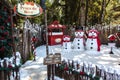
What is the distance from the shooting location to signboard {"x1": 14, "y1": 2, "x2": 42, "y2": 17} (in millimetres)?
→ 8617

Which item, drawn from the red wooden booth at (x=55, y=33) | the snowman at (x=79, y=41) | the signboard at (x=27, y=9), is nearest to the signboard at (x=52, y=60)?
the signboard at (x=27, y=9)

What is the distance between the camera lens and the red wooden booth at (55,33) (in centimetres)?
1752

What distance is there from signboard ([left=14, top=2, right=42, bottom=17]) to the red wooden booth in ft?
27.3

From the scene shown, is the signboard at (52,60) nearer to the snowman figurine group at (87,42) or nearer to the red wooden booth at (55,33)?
the snowman figurine group at (87,42)

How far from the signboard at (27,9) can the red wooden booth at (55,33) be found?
8.32 m

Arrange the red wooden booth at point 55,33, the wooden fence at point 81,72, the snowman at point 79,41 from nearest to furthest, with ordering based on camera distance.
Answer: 1. the wooden fence at point 81,72
2. the snowman at point 79,41
3. the red wooden booth at point 55,33

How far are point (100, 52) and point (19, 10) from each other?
7032 millimetres

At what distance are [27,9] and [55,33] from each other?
9.09m

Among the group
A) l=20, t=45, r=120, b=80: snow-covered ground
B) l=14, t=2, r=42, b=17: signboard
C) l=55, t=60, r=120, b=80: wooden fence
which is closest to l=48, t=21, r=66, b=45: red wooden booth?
l=20, t=45, r=120, b=80: snow-covered ground

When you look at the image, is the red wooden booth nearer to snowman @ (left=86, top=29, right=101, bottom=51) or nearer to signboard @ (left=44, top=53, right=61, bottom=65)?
snowman @ (left=86, top=29, right=101, bottom=51)

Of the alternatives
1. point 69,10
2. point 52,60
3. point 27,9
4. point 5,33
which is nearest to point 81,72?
point 52,60

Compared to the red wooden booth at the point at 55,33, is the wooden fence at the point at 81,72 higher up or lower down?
lower down

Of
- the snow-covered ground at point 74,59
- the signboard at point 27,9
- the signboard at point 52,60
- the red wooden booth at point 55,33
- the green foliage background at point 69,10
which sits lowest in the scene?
the snow-covered ground at point 74,59

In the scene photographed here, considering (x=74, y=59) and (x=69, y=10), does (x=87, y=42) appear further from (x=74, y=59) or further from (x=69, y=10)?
(x=69, y=10)
